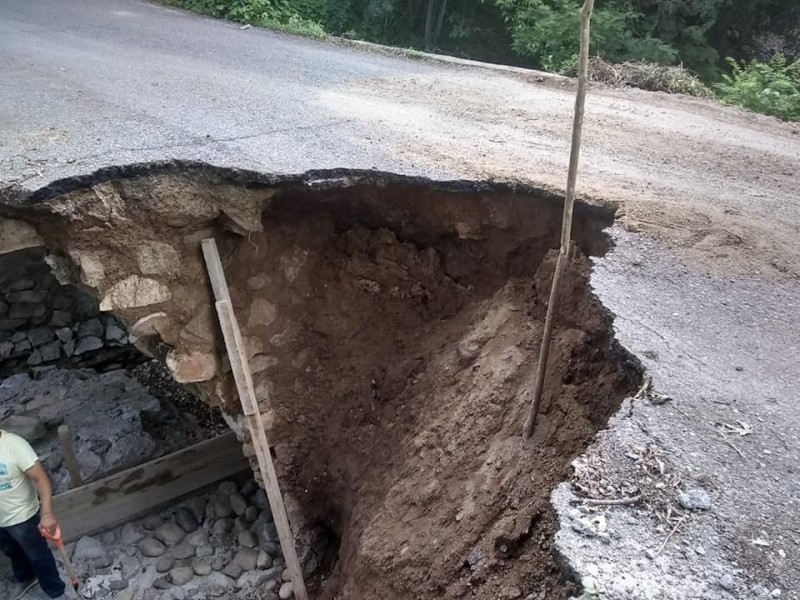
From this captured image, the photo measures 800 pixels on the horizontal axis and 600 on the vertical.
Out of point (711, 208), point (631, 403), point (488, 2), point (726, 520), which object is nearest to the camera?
point (726, 520)

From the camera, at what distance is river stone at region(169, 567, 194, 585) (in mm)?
5645

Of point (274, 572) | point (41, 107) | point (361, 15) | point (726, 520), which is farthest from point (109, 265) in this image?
point (361, 15)

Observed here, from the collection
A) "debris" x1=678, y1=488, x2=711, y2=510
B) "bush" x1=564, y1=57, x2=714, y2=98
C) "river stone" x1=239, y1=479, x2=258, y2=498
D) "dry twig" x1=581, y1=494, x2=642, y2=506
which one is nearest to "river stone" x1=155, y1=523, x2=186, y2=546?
"river stone" x1=239, y1=479, x2=258, y2=498

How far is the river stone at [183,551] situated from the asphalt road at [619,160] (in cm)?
336

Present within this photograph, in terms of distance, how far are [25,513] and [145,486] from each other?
1.15m

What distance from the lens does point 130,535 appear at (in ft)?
19.5

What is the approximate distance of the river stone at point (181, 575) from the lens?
18.5ft

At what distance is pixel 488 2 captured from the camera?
1216cm

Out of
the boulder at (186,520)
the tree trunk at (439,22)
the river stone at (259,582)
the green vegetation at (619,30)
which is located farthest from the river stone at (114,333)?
the tree trunk at (439,22)

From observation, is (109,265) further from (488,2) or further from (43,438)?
(488,2)

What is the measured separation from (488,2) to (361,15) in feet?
7.60

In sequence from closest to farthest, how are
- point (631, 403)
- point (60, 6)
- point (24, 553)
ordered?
point (631, 403)
point (24, 553)
point (60, 6)

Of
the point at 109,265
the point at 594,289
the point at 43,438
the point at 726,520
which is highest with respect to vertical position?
the point at 594,289

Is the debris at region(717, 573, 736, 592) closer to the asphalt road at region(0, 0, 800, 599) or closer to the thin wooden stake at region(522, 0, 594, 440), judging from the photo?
the asphalt road at region(0, 0, 800, 599)
